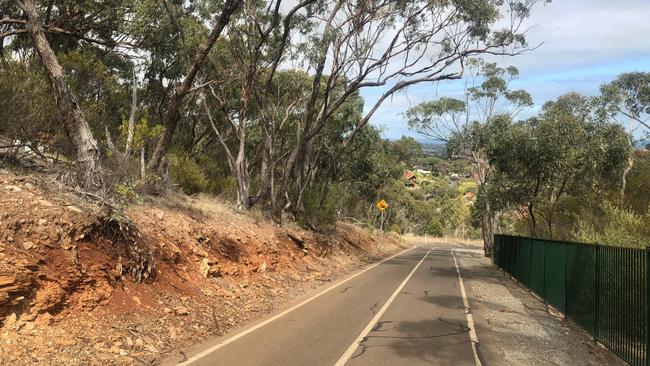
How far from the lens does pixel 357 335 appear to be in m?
9.62

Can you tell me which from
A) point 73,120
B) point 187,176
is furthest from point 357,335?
point 187,176

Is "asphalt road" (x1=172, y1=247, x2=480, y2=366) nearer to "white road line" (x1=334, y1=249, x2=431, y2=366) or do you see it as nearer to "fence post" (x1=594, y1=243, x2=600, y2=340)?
"white road line" (x1=334, y1=249, x2=431, y2=366)

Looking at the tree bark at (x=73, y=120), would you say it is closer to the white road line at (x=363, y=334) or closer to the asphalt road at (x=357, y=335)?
the asphalt road at (x=357, y=335)

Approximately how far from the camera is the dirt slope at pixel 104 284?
22.7ft

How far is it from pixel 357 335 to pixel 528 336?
355cm

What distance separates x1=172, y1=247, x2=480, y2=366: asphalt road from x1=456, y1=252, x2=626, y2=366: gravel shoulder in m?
0.41

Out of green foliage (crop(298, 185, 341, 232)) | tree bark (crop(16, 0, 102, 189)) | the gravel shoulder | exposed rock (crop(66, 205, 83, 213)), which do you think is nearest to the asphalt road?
the gravel shoulder

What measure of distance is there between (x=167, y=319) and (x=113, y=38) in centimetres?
1745

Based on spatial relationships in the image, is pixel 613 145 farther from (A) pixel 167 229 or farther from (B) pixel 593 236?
(A) pixel 167 229

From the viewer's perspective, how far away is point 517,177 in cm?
2244

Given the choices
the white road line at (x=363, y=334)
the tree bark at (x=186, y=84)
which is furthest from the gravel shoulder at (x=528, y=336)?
the tree bark at (x=186, y=84)

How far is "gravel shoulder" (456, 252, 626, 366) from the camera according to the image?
28.0ft

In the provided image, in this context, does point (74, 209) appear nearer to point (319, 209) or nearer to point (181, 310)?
point (181, 310)

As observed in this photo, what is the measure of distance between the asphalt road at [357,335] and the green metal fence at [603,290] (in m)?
2.29
